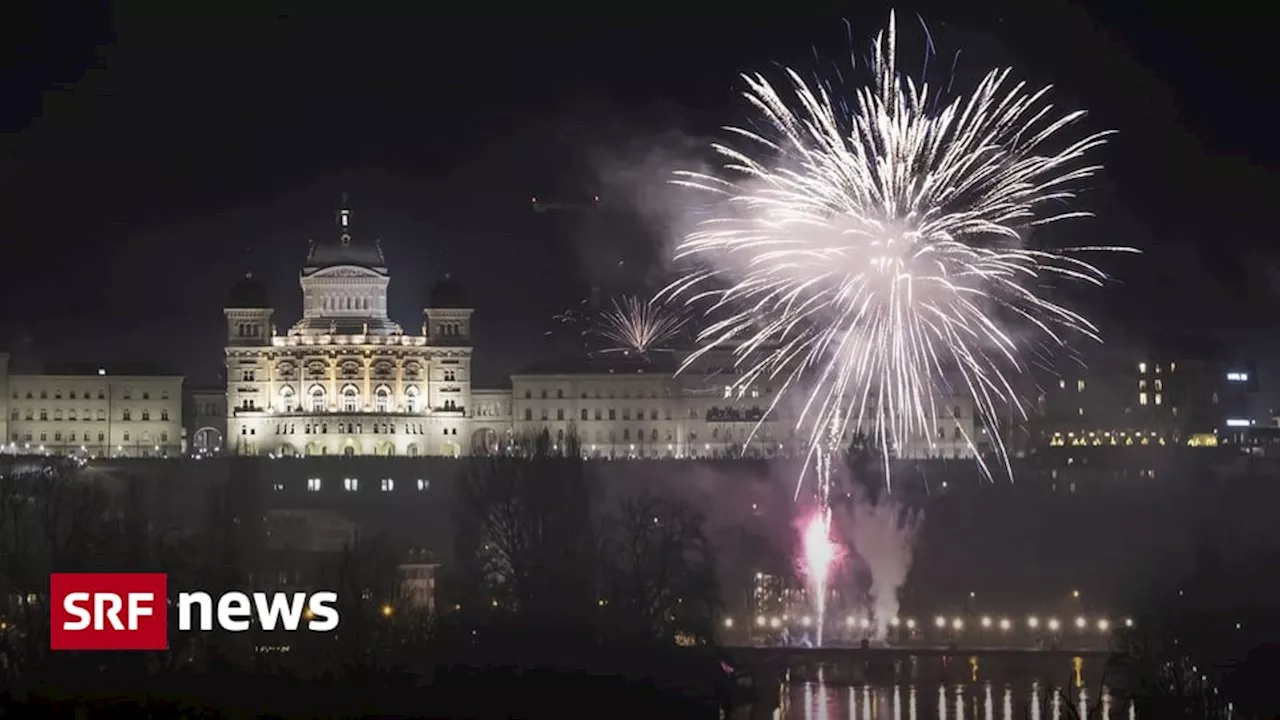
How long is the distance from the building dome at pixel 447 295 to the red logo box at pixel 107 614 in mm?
66580

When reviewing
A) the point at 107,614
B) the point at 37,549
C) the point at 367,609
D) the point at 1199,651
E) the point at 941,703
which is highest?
the point at 37,549

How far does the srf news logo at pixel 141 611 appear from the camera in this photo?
48.1 m

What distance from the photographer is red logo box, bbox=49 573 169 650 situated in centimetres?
4784

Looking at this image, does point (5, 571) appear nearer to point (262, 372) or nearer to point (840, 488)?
point (840, 488)

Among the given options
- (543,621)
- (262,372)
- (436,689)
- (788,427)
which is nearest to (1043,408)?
(788,427)

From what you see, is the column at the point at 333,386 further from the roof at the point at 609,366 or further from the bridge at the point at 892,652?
the bridge at the point at 892,652

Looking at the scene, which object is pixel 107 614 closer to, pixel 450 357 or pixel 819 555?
pixel 819 555

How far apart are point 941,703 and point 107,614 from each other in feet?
64.8

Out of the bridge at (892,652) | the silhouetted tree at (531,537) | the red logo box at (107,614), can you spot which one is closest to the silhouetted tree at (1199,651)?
the bridge at (892,652)

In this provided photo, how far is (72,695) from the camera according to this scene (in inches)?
1668

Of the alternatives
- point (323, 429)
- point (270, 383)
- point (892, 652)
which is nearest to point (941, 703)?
point (892, 652)

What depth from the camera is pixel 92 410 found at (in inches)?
4587

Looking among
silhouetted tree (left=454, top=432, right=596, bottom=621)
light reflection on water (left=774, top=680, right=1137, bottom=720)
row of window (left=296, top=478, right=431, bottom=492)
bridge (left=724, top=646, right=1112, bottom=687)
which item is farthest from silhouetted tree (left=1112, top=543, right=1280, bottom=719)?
row of window (left=296, top=478, right=431, bottom=492)

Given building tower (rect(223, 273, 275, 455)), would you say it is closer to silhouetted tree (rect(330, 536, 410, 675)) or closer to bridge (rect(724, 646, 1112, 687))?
silhouetted tree (rect(330, 536, 410, 675))
